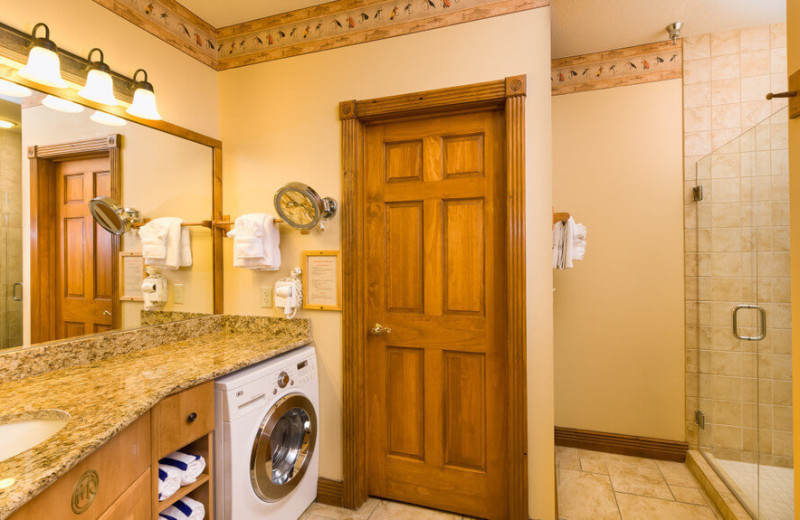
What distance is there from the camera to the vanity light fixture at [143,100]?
1.76m

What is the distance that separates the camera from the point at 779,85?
2.21 m

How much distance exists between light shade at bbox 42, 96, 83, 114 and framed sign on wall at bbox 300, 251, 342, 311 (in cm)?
116

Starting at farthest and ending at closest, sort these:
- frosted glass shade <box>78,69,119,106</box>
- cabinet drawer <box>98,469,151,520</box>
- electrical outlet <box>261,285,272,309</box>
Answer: electrical outlet <box>261,285,272,309</box>, frosted glass shade <box>78,69,119,106</box>, cabinet drawer <box>98,469,151,520</box>

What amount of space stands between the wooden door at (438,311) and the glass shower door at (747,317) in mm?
1299

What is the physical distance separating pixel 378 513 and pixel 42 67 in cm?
246

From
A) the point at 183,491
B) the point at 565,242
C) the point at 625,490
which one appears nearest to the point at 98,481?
the point at 183,491

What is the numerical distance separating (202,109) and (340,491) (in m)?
2.31

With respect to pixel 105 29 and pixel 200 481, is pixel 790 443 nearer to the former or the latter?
pixel 200 481

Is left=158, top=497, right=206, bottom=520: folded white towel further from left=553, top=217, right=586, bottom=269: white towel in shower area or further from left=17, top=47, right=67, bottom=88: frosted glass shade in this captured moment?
left=553, top=217, right=586, bottom=269: white towel in shower area

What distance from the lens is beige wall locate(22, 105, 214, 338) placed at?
4.83ft

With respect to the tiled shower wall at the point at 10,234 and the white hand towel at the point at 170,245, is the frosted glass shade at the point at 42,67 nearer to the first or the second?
the tiled shower wall at the point at 10,234

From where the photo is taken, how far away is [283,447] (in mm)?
1840

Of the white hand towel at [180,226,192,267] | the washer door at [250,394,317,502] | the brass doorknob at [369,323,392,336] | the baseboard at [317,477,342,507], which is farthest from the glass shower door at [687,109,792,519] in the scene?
the white hand towel at [180,226,192,267]

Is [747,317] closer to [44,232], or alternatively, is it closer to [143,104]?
[143,104]
